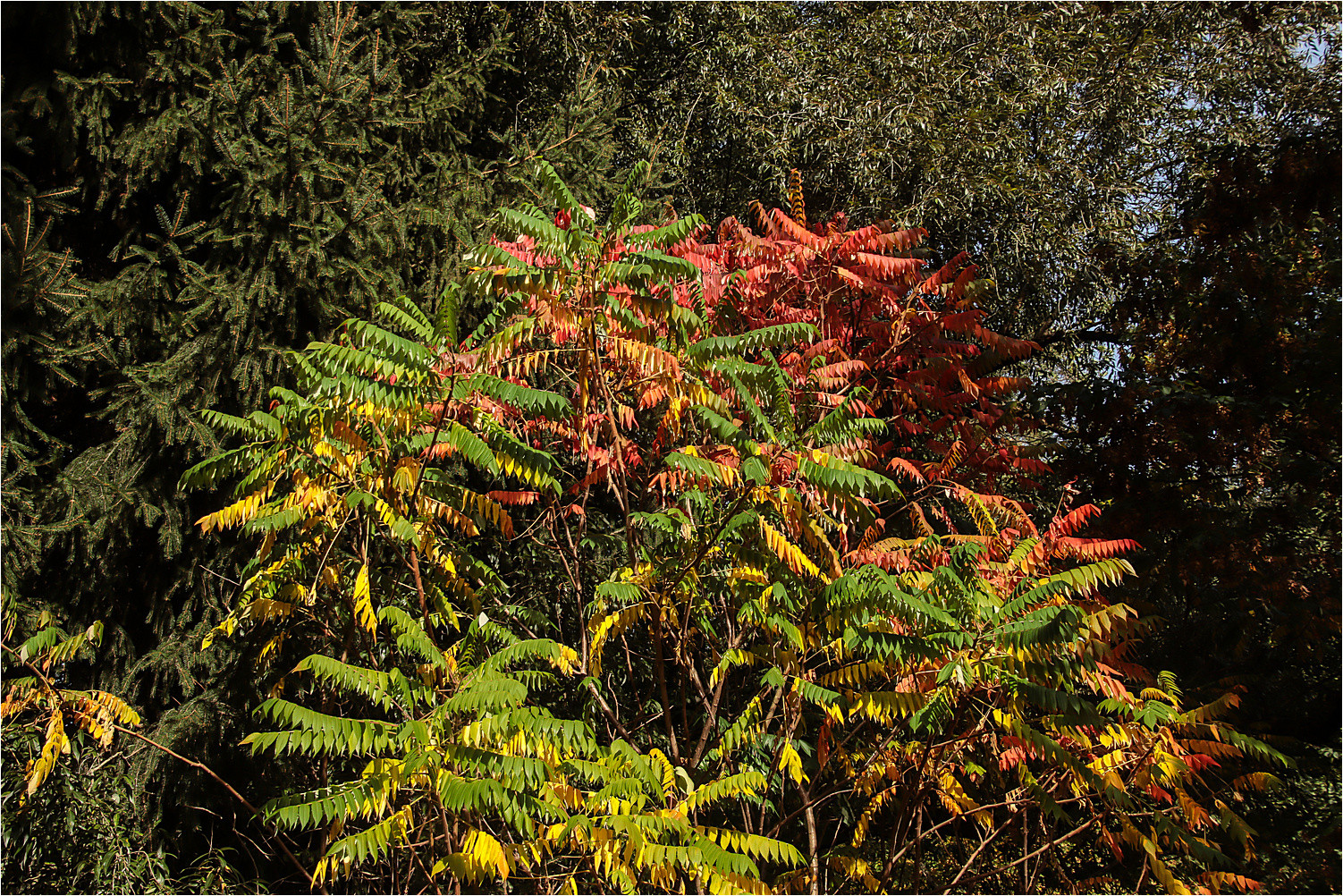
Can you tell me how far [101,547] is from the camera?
5824 mm

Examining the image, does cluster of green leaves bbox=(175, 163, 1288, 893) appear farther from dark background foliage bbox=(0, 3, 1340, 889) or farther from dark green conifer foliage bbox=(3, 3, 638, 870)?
dark background foliage bbox=(0, 3, 1340, 889)

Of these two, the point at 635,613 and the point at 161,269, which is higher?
the point at 161,269

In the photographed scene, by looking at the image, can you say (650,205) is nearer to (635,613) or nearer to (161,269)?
(161,269)

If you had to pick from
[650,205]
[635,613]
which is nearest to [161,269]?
[650,205]

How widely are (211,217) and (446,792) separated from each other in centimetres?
528

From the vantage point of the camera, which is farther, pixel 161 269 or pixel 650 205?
pixel 650 205

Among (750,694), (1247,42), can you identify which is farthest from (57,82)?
(1247,42)

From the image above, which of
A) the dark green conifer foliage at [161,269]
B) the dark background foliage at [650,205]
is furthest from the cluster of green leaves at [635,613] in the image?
the dark background foliage at [650,205]

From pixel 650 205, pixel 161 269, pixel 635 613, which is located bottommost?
pixel 635 613

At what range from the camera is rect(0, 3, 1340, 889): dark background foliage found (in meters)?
5.75

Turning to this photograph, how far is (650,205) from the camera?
26.4 feet

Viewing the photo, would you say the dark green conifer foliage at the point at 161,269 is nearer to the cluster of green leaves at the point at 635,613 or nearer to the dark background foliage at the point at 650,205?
the dark background foliage at the point at 650,205

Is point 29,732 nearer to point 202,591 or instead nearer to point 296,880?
point 202,591

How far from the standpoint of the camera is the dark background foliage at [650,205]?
5.75 metres
